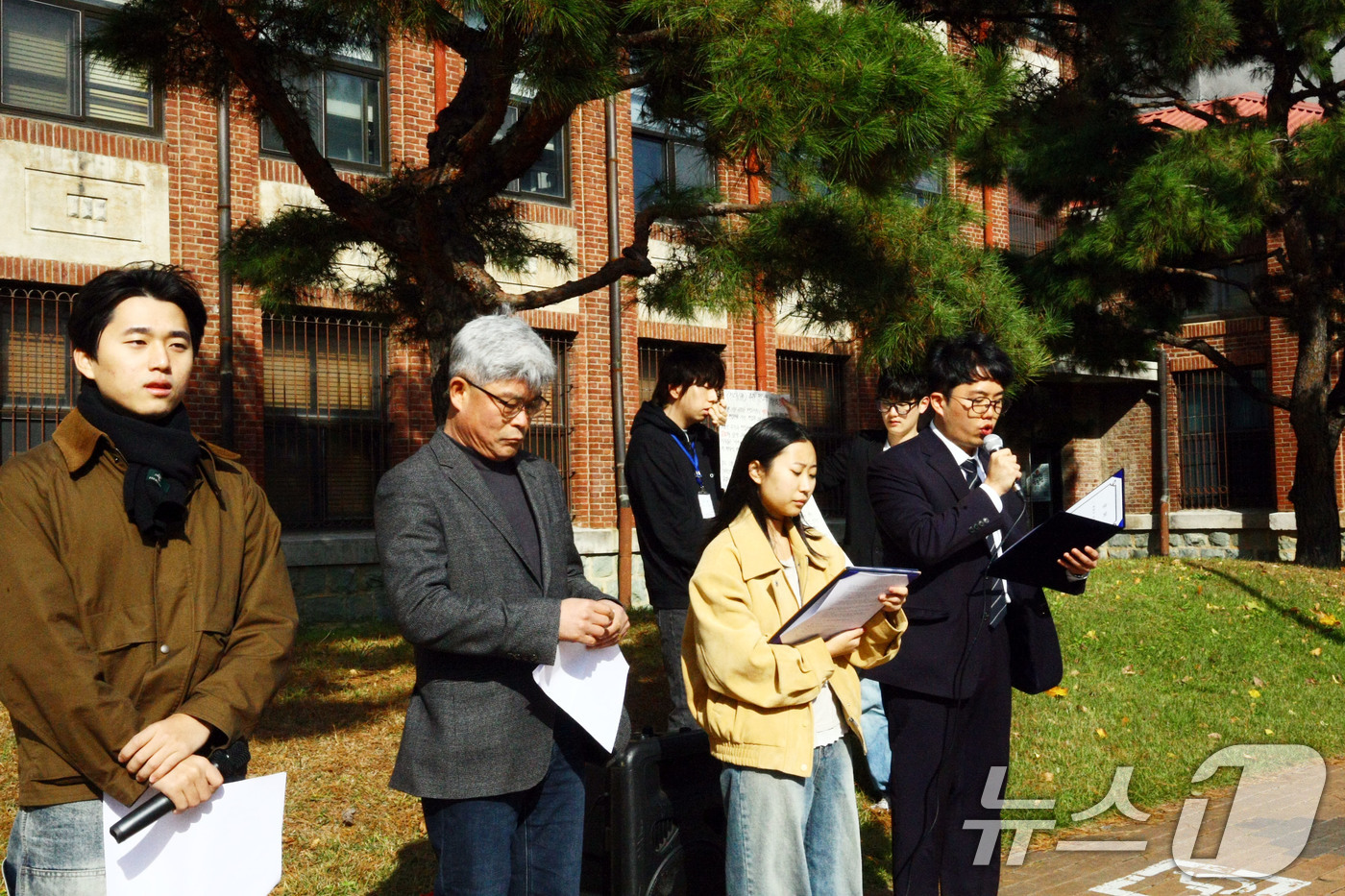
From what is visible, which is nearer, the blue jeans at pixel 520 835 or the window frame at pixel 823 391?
the blue jeans at pixel 520 835

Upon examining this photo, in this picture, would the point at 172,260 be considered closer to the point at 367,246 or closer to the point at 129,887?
the point at 367,246

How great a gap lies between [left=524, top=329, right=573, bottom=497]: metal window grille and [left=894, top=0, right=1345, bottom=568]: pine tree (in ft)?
18.5

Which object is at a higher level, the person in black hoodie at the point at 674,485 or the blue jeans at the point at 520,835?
the person in black hoodie at the point at 674,485

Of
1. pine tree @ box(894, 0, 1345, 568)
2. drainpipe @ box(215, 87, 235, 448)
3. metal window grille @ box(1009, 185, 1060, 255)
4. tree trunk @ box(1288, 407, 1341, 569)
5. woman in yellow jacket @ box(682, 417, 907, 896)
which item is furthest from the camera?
metal window grille @ box(1009, 185, 1060, 255)

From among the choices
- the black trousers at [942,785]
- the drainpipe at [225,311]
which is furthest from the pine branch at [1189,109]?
the black trousers at [942,785]

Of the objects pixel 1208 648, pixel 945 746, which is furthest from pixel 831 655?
pixel 1208 648

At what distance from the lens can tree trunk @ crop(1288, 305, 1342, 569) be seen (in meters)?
16.3

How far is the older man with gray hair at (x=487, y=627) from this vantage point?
3.11m

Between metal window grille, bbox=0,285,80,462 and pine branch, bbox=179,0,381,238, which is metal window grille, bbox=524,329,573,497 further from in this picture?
Answer: pine branch, bbox=179,0,381,238

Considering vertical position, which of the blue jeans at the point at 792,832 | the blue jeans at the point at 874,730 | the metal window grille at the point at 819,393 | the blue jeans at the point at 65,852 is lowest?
the blue jeans at the point at 874,730

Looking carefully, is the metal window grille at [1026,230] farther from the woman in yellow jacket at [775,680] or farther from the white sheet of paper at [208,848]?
the white sheet of paper at [208,848]

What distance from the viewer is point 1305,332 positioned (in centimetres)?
1633

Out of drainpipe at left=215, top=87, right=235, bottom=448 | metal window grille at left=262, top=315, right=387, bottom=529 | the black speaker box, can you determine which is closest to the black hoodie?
the black speaker box

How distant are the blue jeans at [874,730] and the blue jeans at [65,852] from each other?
4.05 m
